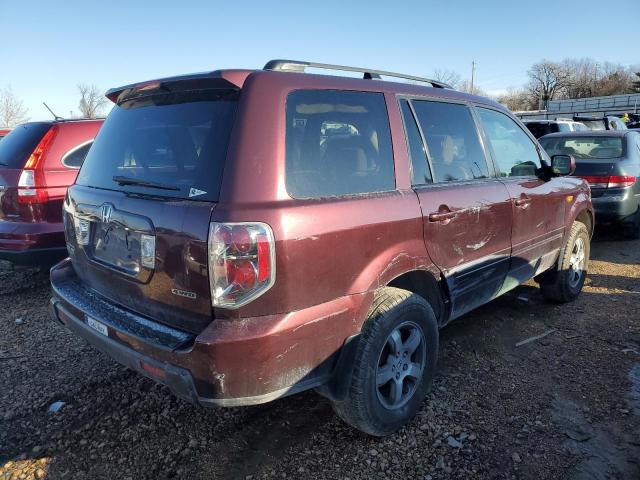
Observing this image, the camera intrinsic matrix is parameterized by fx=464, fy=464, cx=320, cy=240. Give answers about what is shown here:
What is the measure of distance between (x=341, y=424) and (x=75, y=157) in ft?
12.7

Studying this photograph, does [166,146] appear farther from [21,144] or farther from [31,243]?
[21,144]

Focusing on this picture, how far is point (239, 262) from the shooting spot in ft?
6.30

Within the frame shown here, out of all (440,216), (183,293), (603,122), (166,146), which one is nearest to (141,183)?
(166,146)

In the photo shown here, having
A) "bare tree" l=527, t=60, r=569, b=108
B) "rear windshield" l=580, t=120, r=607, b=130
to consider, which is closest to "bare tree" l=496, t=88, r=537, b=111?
"bare tree" l=527, t=60, r=569, b=108

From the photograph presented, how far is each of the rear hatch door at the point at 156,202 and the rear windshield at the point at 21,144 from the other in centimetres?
226

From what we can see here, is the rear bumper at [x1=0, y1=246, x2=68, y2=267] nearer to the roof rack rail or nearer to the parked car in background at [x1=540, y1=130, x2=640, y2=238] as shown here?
the roof rack rail

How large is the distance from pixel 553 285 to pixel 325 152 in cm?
327

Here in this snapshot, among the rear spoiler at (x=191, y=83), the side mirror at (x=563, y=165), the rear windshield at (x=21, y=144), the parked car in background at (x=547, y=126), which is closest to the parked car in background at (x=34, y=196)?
the rear windshield at (x=21, y=144)

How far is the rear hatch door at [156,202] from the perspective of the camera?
6.65ft

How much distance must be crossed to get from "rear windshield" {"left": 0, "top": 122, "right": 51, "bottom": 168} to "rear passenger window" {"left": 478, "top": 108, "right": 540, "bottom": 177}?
4199 mm

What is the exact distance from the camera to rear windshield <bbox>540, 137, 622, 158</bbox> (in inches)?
271

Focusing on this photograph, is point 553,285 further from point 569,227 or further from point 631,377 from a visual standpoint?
point 631,377

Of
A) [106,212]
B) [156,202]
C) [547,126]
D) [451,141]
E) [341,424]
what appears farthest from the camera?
[547,126]

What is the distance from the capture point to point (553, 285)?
4.52m
